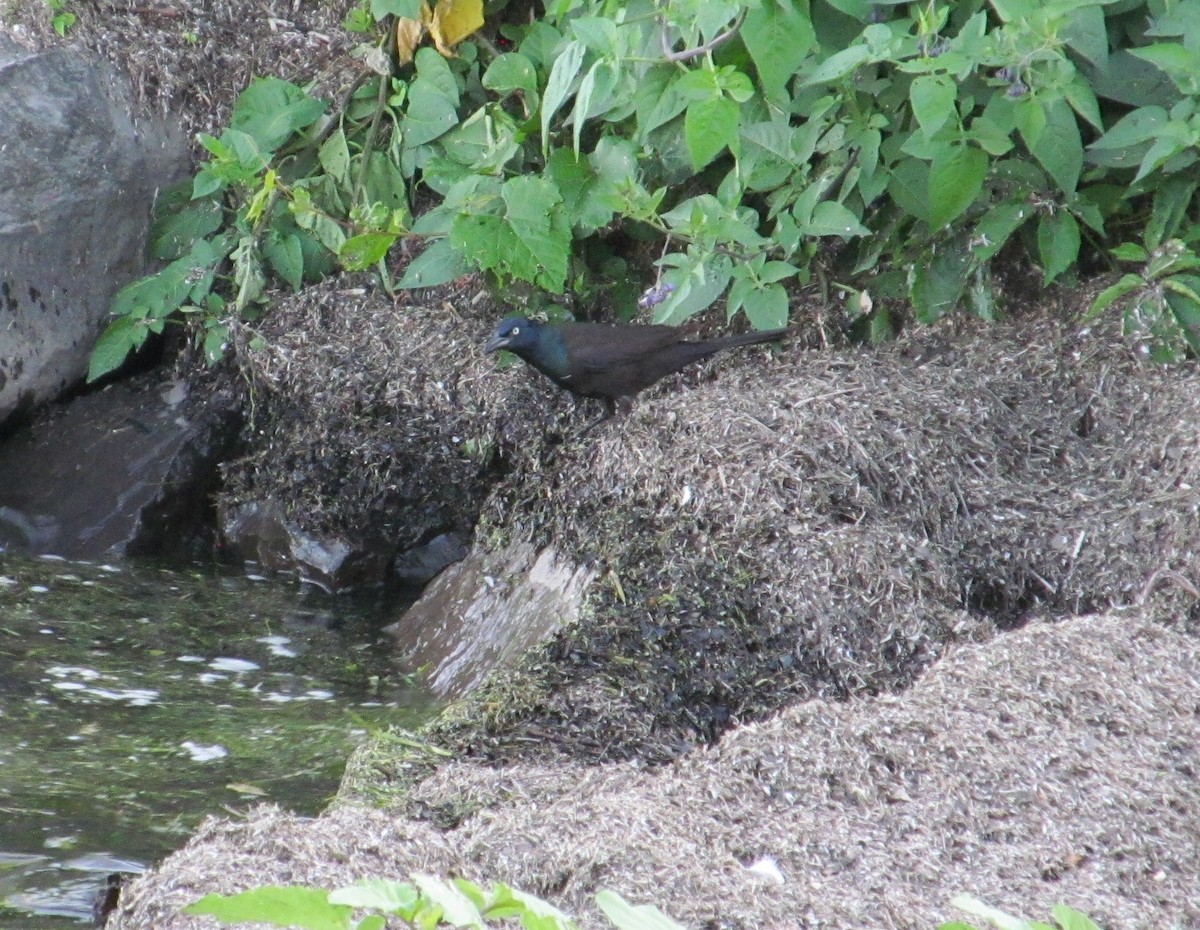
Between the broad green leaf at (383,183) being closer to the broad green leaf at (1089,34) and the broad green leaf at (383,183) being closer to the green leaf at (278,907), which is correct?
the broad green leaf at (1089,34)

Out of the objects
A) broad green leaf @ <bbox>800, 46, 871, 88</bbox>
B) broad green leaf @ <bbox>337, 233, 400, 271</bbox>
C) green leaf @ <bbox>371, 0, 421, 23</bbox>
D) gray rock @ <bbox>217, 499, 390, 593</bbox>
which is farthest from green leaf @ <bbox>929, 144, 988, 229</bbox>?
gray rock @ <bbox>217, 499, 390, 593</bbox>

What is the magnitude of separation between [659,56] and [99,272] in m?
3.39

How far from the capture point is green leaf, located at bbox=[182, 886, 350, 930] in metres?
0.93

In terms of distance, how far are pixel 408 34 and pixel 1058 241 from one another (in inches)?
120

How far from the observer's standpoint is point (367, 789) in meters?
3.13

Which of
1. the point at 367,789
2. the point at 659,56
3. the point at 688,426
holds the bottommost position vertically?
the point at 367,789

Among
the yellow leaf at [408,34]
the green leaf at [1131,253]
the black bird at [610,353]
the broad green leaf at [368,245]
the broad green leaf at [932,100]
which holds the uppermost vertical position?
the yellow leaf at [408,34]

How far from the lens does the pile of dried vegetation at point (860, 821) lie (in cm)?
231

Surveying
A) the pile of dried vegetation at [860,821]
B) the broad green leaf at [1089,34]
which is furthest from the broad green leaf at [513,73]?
the pile of dried vegetation at [860,821]

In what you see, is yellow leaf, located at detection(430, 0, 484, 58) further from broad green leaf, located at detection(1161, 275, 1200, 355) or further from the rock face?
broad green leaf, located at detection(1161, 275, 1200, 355)

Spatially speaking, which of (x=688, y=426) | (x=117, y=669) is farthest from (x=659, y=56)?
(x=117, y=669)

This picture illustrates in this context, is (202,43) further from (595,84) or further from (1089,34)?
(1089,34)

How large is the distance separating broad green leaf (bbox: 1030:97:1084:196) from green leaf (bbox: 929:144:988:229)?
0.56 ft

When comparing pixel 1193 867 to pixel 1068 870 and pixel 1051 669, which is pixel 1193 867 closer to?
pixel 1068 870
